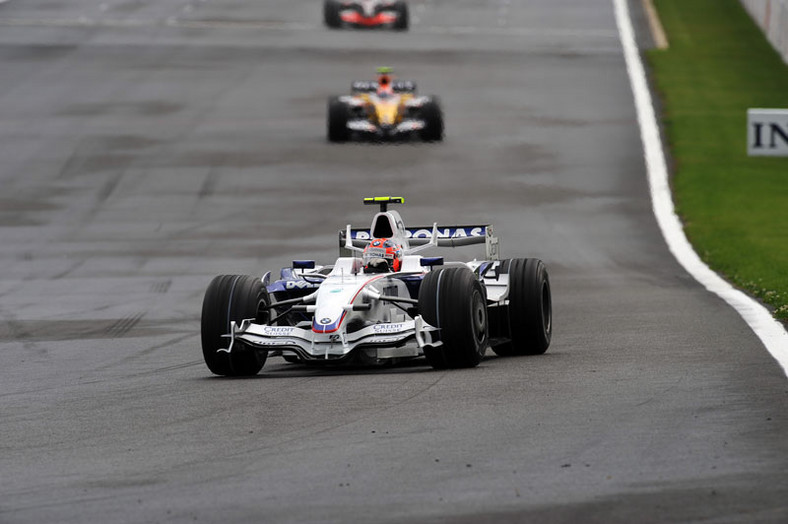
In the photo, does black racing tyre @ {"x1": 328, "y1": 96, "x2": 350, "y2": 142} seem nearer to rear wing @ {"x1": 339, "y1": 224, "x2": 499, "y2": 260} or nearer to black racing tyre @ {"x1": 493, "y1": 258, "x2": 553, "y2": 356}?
rear wing @ {"x1": 339, "y1": 224, "x2": 499, "y2": 260}

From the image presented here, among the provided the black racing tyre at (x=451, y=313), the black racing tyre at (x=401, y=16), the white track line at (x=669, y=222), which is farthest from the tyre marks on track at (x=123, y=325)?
the black racing tyre at (x=401, y=16)

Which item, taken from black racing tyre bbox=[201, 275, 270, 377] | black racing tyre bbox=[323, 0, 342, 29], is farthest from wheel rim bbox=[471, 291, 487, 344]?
black racing tyre bbox=[323, 0, 342, 29]

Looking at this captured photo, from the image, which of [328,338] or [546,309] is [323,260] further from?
[328,338]

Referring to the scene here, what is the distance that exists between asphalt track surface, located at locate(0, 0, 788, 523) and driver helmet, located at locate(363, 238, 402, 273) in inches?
49.2

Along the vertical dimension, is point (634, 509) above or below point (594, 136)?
above

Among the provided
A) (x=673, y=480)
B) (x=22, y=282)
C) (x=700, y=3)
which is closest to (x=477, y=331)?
(x=673, y=480)

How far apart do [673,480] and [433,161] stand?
2845cm

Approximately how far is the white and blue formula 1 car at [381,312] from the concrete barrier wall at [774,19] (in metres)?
37.6

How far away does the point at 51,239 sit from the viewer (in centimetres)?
2925

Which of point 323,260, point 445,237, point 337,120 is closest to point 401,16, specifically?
point 337,120

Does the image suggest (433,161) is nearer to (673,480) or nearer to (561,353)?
(561,353)

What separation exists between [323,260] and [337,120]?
12857 millimetres

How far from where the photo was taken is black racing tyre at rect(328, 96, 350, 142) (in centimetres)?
3831

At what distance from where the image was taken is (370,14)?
5712 centimetres
